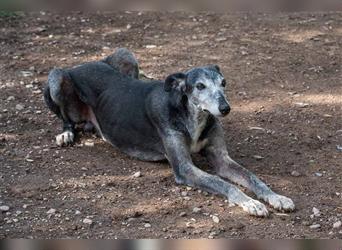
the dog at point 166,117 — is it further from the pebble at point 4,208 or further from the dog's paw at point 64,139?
the pebble at point 4,208

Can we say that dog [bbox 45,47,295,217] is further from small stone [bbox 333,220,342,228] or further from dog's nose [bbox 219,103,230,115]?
small stone [bbox 333,220,342,228]

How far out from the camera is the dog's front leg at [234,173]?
4941mm

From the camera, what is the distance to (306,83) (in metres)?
7.41

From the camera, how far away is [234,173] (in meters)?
5.45

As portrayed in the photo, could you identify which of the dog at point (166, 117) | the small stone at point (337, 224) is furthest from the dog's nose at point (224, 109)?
the small stone at point (337, 224)

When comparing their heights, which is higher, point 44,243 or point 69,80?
point 44,243

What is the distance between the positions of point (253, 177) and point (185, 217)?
77cm

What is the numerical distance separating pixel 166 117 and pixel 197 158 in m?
0.59

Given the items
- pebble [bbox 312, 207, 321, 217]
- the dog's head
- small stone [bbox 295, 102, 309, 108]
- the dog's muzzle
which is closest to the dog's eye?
the dog's head

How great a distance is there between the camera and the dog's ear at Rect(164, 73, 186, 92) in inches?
219

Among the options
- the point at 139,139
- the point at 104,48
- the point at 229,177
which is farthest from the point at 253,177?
the point at 104,48

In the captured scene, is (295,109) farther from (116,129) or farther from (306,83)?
(116,129)

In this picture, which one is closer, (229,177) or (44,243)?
(44,243)

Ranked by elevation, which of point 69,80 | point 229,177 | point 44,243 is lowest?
point 229,177
